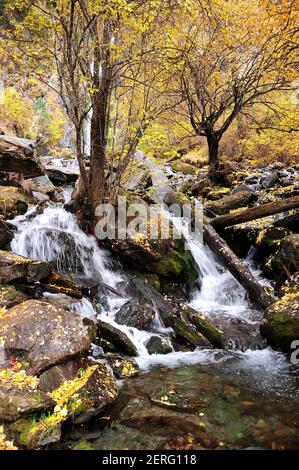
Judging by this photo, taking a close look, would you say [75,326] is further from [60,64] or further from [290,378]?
[60,64]

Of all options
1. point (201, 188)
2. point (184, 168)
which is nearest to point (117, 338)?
point (201, 188)

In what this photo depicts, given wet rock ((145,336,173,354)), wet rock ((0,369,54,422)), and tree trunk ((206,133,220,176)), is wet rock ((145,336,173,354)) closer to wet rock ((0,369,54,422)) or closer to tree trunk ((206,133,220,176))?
wet rock ((0,369,54,422))

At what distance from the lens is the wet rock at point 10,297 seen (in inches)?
211

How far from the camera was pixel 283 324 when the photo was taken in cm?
586

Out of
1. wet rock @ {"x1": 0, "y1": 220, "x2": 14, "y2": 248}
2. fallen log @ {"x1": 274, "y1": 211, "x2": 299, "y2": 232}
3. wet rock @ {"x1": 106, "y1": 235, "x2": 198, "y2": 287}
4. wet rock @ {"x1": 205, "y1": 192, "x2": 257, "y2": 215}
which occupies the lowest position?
wet rock @ {"x1": 106, "y1": 235, "x2": 198, "y2": 287}

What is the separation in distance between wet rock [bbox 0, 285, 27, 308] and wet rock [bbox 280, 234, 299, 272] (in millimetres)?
5713

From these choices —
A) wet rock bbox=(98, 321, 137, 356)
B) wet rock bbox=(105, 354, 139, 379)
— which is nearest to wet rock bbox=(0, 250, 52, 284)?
wet rock bbox=(98, 321, 137, 356)

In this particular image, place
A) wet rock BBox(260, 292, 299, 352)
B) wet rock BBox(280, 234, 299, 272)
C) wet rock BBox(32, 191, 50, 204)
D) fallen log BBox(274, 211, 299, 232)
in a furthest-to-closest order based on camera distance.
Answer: wet rock BBox(32, 191, 50, 204), fallen log BBox(274, 211, 299, 232), wet rock BBox(280, 234, 299, 272), wet rock BBox(260, 292, 299, 352)

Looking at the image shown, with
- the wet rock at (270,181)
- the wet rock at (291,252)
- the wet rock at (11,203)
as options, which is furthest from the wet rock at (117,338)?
the wet rock at (270,181)

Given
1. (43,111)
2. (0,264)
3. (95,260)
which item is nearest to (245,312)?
(95,260)

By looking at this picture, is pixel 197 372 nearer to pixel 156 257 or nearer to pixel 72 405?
pixel 72 405

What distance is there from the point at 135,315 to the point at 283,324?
107 inches

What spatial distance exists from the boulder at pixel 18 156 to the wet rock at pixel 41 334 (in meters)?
4.93

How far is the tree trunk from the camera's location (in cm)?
1508
